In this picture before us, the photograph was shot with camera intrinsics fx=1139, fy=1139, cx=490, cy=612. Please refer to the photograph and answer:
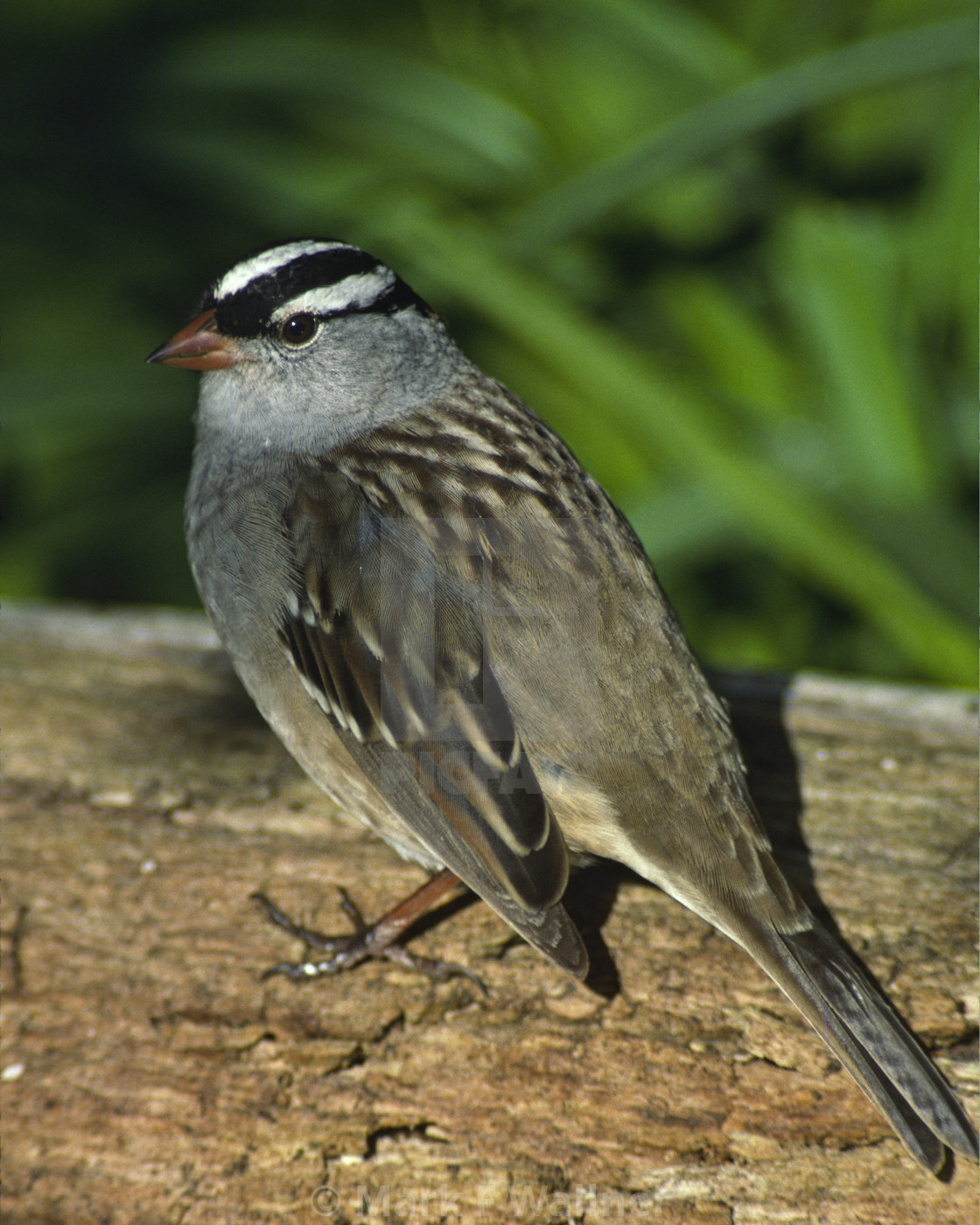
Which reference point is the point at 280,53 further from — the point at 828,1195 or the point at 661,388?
the point at 828,1195

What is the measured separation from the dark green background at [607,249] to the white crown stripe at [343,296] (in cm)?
87

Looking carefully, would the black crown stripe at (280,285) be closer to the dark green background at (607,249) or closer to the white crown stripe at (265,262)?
the white crown stripe at (265,262)

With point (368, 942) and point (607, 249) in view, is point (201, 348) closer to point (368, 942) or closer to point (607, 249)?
point (368, 942)

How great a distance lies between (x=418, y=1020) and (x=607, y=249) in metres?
2.52

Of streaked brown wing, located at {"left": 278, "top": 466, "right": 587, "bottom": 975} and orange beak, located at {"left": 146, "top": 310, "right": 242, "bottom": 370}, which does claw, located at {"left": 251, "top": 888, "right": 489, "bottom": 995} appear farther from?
orange beak, located at {"left": 146, "top": 310, "right": 242, "bottom": 370}

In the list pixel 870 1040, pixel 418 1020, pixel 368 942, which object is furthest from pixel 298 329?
pixel 870 1040

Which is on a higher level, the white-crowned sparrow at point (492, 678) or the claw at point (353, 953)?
the white-crowned sparrow at point (492, 678)

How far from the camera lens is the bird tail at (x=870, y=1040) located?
1307 millimetres

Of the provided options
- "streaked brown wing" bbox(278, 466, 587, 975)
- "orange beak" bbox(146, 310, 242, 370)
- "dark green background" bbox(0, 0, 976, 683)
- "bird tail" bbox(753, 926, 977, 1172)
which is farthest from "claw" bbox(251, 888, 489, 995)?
"dark green background" bbox(0, 0, 976, 683)

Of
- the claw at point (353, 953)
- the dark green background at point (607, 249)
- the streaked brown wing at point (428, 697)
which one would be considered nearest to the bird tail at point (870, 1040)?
the streaked brown wing at point (428, 697)

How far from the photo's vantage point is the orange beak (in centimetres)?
188

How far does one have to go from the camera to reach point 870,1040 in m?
1.36

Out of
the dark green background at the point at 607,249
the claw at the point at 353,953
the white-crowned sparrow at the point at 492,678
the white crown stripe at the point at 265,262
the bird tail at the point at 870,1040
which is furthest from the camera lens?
the dark green background at the point at 607,249

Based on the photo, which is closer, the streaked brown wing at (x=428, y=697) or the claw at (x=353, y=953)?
the streaked brown wing at (x=428, y=697)
